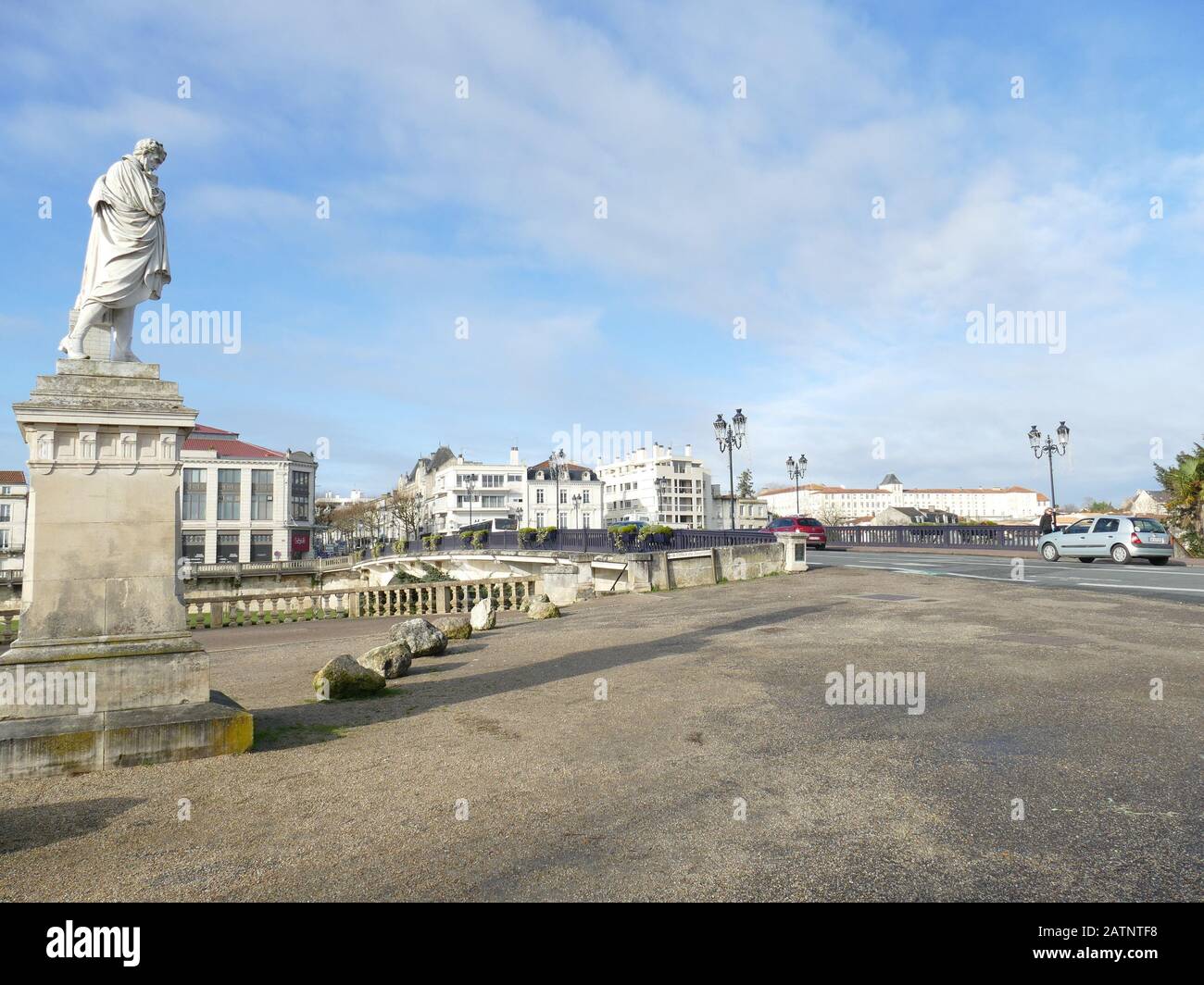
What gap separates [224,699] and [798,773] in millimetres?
4783

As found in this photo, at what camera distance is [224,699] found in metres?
6.24

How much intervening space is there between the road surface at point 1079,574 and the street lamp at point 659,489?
73.5 meters

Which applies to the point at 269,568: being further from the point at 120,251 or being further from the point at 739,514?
the point at 739,514

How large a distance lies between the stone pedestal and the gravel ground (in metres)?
0.32

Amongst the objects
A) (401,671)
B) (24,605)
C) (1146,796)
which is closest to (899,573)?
(401,671)

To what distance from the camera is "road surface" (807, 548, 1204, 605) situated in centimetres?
1510

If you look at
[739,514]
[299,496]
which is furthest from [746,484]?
[299,496]

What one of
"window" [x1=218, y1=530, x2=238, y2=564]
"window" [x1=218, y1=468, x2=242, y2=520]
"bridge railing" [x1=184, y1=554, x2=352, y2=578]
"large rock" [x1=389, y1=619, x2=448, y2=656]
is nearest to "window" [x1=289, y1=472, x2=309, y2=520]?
"window" [x1=218, y1=468, x2=242, y2=520]

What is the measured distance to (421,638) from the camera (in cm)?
1135

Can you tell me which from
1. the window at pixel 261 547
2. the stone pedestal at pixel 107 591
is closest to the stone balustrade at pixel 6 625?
the stone pedestal at pixel 107 591

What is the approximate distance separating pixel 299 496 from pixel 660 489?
51259mm

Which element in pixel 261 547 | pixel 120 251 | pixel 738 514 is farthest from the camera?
pixel 738 514
